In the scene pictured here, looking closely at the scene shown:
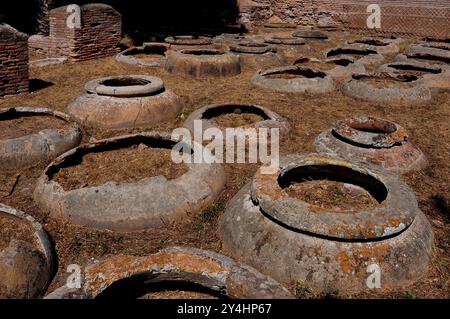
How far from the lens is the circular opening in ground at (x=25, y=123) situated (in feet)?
25.1

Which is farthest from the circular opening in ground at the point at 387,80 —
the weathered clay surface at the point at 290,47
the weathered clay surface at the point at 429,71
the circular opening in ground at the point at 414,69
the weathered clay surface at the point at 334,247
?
the weathered clay surface at the point at 334,247

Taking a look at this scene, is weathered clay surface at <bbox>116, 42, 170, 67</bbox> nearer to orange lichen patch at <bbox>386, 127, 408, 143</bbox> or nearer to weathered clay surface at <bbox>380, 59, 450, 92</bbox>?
weathered clay surface at <bbox>380, 59, 450, 92</bbox>

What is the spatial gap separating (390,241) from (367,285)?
1.89 feet

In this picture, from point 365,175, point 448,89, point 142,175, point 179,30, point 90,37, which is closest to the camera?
point 365,175

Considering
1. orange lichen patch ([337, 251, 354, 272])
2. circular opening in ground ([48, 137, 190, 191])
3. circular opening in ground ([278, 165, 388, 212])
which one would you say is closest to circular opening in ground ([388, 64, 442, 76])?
circular opening in ground ([278, 165, 388, 212])

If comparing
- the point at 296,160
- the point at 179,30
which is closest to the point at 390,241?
the point at 296,160

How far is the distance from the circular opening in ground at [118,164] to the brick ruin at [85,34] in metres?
8.28

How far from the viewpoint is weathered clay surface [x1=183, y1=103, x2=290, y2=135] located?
324 inches

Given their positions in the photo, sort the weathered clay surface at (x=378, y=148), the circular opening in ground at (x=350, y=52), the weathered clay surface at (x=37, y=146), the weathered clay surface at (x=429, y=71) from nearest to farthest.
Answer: the weathered clay surface at (x=37, y=146) → the weathered clay surface at (x=378, y=148) → the weathered clay surface at (x=429, y=71) → the circular opening in ground at (x=350, y=52)

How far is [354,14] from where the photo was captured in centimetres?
2403

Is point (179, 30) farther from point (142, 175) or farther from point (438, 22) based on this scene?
point (142, 175)

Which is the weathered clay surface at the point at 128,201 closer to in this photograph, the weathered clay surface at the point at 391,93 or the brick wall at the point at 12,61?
the brick wall at the point at 12,61

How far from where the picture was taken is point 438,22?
21.8m
